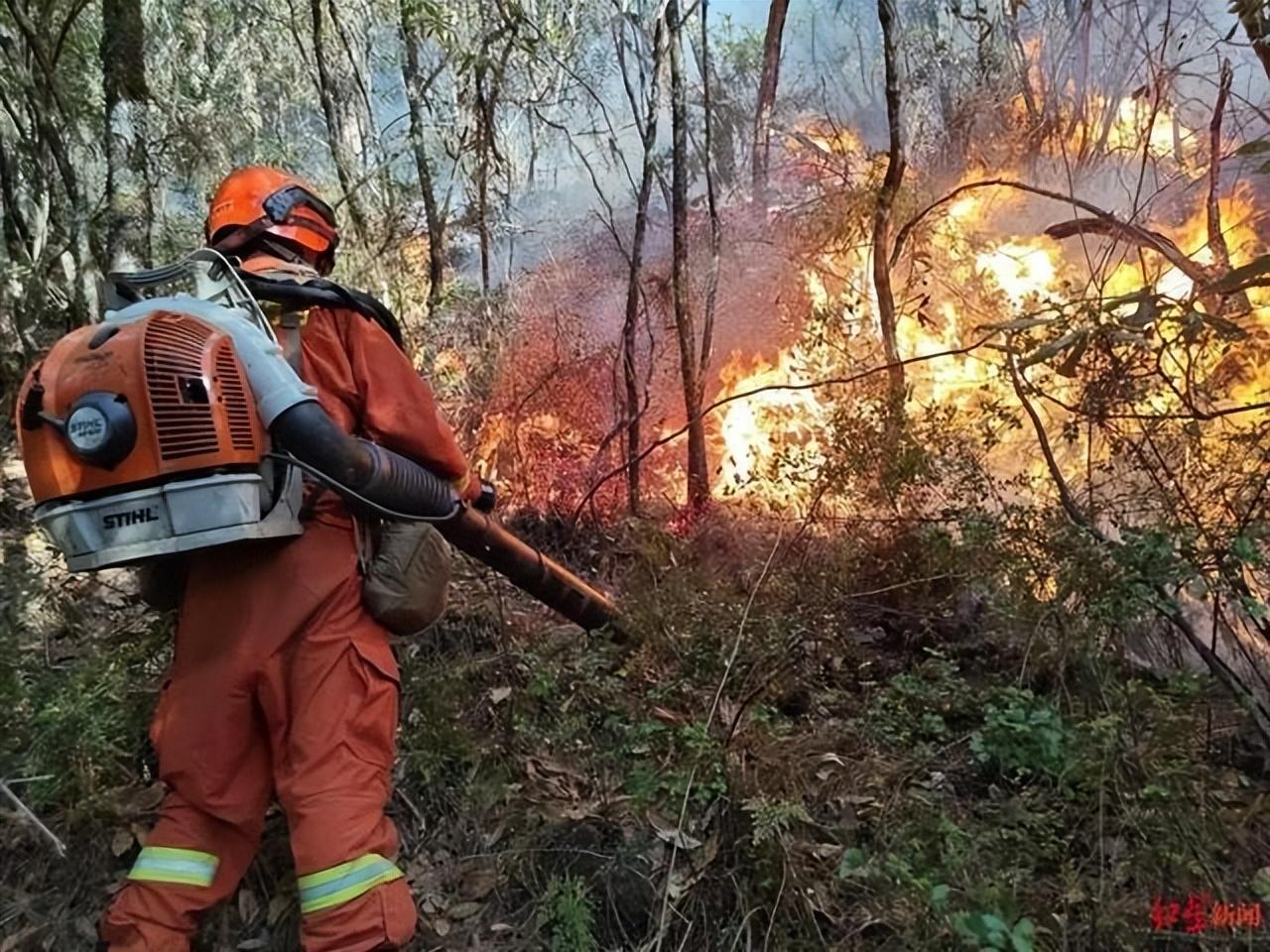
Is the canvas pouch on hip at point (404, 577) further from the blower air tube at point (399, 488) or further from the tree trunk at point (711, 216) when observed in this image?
the tree trunk at point (711, 216)

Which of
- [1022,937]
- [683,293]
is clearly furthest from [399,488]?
[683,293]

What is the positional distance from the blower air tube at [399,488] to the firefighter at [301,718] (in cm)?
12

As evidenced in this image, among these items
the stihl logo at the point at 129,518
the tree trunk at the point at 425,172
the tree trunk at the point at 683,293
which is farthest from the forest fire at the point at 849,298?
the stihl logo at the point at 129,518

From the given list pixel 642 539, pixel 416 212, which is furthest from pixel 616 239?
pixel 642 539

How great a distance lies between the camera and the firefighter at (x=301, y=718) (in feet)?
6.53

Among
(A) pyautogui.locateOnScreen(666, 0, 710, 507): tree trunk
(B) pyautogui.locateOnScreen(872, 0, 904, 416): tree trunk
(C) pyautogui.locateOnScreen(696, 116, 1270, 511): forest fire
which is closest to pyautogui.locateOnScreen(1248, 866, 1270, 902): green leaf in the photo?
(C) pyautogui.locateOnScreen(696, 116, 1270, 511): forest fire

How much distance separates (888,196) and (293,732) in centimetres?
395

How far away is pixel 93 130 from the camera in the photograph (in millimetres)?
6234

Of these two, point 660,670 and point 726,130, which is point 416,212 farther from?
point 660,670

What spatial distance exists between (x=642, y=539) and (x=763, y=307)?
5.95ft

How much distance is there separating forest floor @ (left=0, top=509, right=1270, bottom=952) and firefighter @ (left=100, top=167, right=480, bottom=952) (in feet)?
1.48

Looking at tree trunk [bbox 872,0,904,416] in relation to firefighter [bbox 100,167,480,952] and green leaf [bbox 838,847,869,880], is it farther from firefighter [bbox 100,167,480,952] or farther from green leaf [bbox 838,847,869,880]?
firefighter [bbox 100,167,480,952]

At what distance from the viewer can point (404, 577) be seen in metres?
2.28

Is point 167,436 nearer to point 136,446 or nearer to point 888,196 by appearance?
point 136,446
